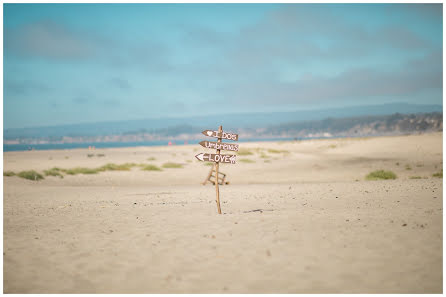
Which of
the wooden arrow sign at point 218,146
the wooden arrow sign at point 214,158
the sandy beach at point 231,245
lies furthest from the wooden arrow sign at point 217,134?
the sandy beach at point 231,245

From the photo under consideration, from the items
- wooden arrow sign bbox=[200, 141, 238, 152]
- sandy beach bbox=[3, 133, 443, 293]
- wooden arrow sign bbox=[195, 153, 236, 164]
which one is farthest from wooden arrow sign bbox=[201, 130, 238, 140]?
sandy beach bbox=[3, 133, 443, 293]

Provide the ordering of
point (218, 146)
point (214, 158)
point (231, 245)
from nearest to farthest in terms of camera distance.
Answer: point (231, 245), point (214, 158), point (218, 146)

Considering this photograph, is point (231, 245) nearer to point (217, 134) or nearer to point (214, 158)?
point (214, 158)

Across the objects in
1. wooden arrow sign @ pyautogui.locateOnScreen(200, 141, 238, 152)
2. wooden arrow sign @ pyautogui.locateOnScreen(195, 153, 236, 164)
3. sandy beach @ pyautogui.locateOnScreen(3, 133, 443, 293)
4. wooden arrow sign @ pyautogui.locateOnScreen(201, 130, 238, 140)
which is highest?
wooden arrow sign @ pyautogui.locateOnScreen(201, 130, 238, 140)

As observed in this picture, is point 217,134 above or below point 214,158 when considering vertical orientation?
above

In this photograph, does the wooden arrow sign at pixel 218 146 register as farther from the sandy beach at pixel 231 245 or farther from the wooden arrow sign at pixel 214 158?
the sandy beach at pixel 231 245

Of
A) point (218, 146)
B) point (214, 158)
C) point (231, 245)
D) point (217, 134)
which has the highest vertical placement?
point (217, 134)

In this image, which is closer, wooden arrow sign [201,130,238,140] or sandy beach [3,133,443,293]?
sandy beach [3,133,443,293]

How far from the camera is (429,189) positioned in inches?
568

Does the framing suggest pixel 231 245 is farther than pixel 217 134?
No

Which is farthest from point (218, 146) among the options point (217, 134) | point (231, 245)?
point (231, 245)

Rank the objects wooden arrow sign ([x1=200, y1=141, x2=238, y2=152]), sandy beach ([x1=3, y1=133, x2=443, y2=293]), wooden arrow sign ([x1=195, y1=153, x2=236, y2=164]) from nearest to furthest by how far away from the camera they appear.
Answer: sandy beach ([x1=3, y1=133, x2=443, y2=293]) → wooden arrow sign ([x1=195, y1=153, x2=236, y2=164]) → wooden arrow sign ([x1=200, y1=141, x2=238, y2=152])

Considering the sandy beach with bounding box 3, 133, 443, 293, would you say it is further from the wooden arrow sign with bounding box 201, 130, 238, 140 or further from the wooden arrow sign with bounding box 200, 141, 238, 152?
the wooden arrow sign with bounding box 201, 130, 238, 140

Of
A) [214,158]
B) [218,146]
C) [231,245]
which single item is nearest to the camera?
[231,245]
